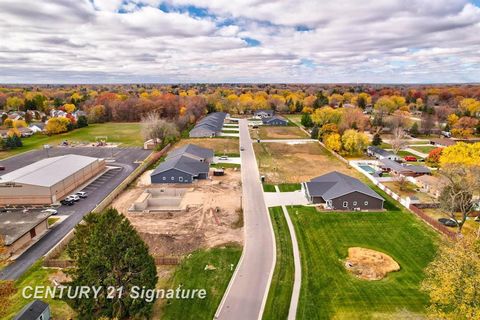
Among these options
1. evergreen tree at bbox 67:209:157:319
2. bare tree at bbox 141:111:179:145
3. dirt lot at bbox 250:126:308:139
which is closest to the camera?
evergreen tree at bbox 67:209:157:319

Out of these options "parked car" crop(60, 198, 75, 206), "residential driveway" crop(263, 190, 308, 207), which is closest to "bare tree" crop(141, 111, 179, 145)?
"parked car" crop(60, 198, 75, 206)

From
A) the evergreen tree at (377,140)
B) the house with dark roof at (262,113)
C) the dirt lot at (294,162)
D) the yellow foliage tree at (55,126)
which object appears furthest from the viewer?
the house with dark roof at (262,113)

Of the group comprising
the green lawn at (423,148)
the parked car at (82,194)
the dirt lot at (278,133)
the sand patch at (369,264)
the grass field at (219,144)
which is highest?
the dirt lot at (278,133)

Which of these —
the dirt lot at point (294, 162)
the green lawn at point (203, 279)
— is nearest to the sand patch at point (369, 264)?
the green lawn at point (203, 279)

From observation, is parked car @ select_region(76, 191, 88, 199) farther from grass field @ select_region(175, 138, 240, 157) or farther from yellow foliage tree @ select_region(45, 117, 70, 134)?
yellow foliage tree @ select_region(45, 117, 70, 134)

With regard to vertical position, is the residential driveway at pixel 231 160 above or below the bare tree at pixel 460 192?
below

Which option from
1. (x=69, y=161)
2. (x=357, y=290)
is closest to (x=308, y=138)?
(x=69, y=161)

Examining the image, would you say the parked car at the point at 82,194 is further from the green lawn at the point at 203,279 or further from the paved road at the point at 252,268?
the green lawn at the point at 203,279
